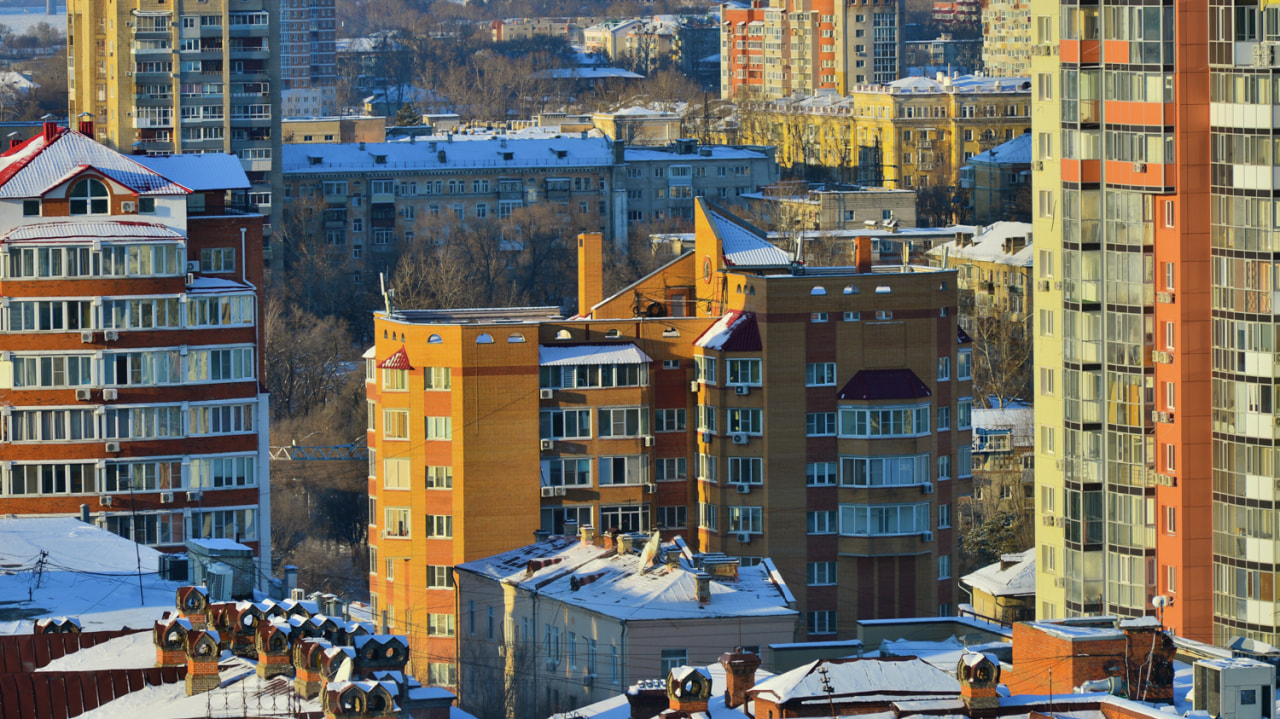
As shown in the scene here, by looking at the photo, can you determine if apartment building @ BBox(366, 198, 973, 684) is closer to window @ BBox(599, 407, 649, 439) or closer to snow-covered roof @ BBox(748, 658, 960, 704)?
window @ BBox(599, 407, 649, 439)

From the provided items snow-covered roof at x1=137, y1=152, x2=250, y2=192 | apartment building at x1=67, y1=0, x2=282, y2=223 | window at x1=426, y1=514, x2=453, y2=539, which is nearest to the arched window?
snow-covered roof at x1=137, y1=152, x2=250, y2=192

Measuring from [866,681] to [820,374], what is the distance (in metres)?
31.1

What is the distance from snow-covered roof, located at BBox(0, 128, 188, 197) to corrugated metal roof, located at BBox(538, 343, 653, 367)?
9.73m

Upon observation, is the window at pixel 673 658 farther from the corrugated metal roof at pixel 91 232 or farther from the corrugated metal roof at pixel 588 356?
the corrugated metal roof at pixel 91 232

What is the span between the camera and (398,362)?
69.2 metres

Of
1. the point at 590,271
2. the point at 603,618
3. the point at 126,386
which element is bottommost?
the point at 603,618

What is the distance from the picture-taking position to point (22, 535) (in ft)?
186

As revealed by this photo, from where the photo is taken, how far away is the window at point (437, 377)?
226 feet

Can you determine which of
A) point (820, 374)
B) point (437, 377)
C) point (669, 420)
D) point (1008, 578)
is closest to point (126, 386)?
point (437, 377)

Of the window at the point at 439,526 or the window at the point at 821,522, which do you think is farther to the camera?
the window at the point at 439,526

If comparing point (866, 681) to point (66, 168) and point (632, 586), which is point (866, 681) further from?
point (66, 168)

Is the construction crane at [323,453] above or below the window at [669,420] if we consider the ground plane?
Result: below

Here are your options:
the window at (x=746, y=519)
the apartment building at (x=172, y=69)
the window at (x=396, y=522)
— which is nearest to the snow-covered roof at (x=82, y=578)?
the window at (x=396, y=522)

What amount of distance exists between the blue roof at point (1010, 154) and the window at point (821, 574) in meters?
106
